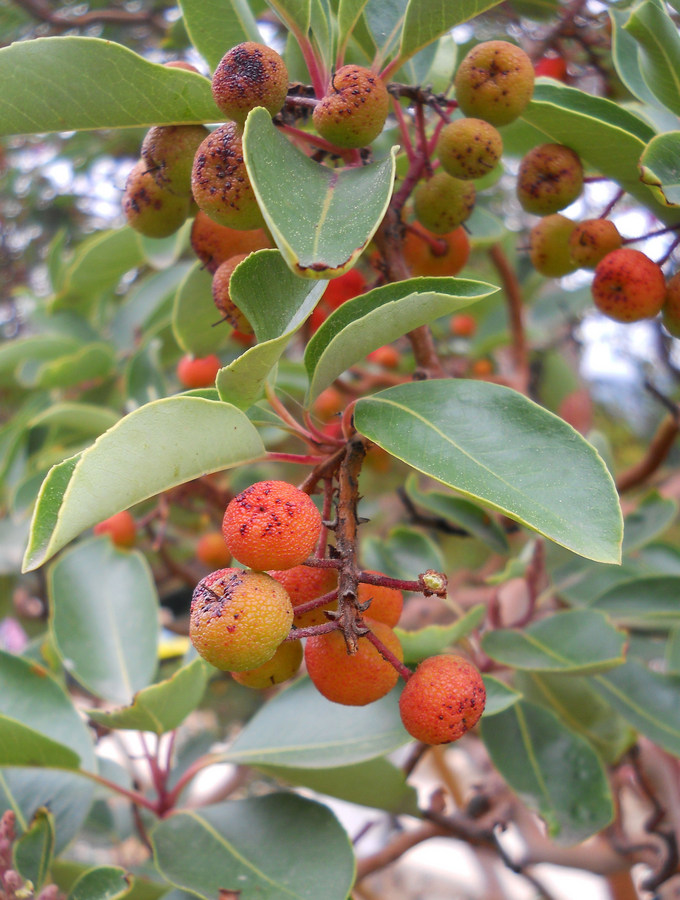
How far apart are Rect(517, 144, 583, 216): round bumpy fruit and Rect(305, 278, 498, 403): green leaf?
31 centimetres

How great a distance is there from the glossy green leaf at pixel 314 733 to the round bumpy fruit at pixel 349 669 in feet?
0.81

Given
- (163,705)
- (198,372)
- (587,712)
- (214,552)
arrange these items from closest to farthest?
(163,705), (587,712), (198,372), (214,552)

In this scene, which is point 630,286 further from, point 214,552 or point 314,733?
point 214,552

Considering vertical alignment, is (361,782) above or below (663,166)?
below

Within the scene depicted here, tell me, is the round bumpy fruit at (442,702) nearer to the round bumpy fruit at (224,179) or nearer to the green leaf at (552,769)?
the round bumpy fruit at (224,179)

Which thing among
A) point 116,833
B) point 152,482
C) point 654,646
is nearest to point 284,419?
point 152,482

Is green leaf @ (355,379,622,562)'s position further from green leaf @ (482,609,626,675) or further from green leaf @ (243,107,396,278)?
green leaf @ (482,609,626,675)

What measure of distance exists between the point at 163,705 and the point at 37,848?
12.3 inches

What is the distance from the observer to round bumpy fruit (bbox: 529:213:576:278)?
104 centimetres

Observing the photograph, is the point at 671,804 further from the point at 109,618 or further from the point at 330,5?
the point at 330,5

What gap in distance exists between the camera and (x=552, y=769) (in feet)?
4.07

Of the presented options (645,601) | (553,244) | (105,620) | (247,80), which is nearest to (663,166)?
(553,244)

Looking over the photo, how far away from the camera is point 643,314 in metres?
0.89

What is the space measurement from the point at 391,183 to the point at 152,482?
0.34m
